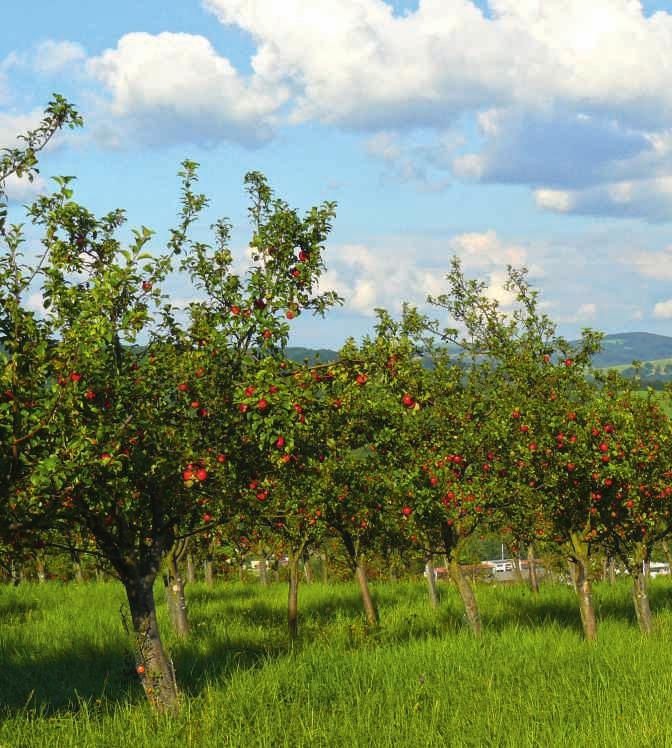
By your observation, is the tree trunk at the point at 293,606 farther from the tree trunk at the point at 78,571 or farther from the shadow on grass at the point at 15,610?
the tree trunk at the point at 78,571

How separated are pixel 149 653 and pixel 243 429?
165 inches

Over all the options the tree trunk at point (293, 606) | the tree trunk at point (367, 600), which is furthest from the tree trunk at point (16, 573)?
the tree trunk at point (367, 600)

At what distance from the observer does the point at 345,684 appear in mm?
15016

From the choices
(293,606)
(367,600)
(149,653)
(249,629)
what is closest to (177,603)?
(249,629)

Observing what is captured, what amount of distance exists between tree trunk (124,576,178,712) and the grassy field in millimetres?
358

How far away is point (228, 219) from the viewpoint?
15430 millimetres

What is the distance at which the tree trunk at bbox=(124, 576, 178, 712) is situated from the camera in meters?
13.5

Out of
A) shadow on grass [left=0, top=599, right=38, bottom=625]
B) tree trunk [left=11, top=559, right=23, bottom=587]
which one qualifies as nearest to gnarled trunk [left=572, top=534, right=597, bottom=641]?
tree trunk [left=11, top=559, right=23, bottom=587]

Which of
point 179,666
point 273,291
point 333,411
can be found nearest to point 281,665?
point 179,666

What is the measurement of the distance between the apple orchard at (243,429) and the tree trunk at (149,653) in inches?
1.3

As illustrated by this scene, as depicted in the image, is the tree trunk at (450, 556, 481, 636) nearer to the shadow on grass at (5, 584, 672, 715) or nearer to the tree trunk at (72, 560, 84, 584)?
A: the shadow on grass at (5, 584, 672, 715)

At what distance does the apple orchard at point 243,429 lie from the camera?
1019 cm

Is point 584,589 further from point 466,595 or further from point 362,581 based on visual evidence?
point 362,581

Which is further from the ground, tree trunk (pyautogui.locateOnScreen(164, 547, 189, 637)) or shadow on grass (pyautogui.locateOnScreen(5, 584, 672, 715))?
tree trunk (pyautogui.locateOnScreen(164, 547, 189, 637))
